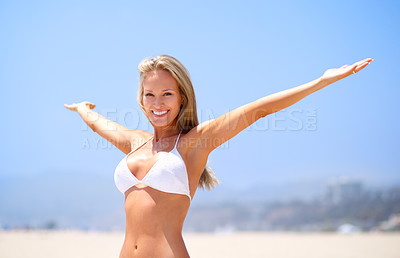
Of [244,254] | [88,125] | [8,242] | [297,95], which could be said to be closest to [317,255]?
[244,254]

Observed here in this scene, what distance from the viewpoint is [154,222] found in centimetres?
348

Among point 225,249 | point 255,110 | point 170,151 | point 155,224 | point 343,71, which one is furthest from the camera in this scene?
point 225,249

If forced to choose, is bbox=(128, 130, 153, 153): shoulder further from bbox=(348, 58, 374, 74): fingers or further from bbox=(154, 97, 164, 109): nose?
bbox=(348, 58, 374, 74): fingers

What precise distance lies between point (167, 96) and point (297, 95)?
1.14 m

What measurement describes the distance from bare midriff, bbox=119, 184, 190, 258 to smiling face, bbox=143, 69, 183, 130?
63 centimetres

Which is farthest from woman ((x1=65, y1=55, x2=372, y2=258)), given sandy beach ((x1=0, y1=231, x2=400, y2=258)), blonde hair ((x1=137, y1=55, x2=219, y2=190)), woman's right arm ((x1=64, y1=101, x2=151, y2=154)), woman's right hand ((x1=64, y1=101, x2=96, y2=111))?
sandy beach ((x1=0, y1=231, x2=400, y2=258))

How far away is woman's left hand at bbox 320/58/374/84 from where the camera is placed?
3.14 metres

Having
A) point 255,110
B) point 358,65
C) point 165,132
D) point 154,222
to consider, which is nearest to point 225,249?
point 165,132

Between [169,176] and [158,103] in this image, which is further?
[158,103]

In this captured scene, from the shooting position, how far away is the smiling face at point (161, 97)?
3.81 m

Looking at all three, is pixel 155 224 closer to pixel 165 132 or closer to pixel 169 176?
pixel 169 176

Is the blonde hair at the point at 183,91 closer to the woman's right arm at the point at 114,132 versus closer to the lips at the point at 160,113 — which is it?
the lips at the point at 160,113

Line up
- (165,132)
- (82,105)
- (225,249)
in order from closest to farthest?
(165,132)
(82,105)
(225,249)

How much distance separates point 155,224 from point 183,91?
3.72 ft
